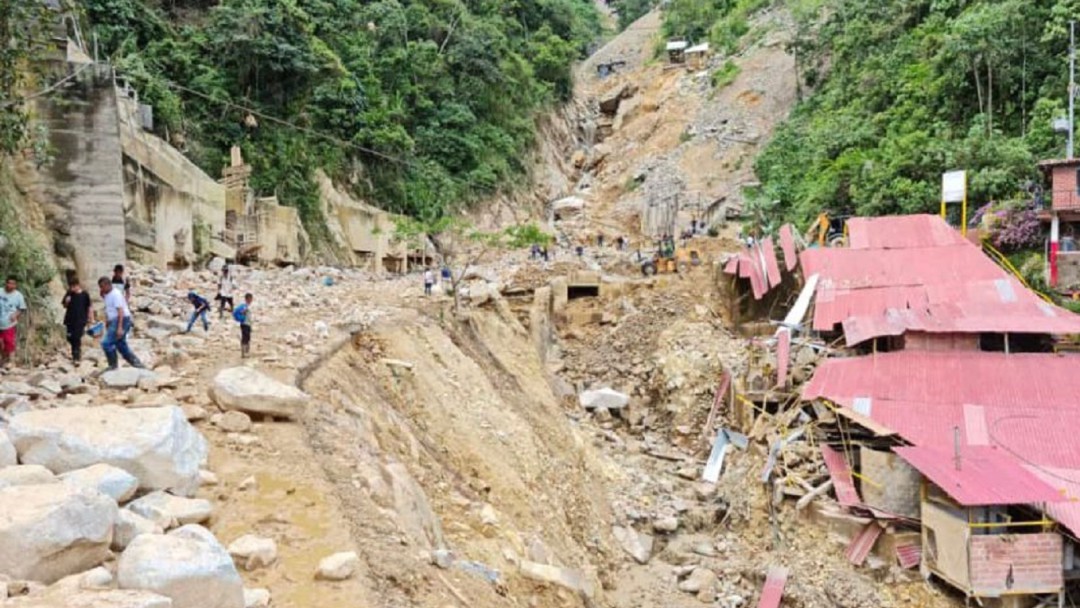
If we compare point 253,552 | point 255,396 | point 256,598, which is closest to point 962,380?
point 255,396

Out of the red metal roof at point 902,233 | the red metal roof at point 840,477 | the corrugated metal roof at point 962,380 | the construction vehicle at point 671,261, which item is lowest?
→ the red metal roof at point 840,477

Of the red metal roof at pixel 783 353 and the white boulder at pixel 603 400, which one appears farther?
the white boulder at pixel 603 400

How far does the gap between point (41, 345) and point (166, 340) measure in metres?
1.54

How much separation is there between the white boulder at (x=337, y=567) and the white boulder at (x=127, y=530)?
1.13 metres

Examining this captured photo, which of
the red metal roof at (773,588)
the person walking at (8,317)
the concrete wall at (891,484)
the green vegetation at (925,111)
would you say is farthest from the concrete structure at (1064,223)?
the person walking at (8,317)

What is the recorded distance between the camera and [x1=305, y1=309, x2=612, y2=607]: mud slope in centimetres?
670

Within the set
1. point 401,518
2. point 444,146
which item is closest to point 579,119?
point 444,146

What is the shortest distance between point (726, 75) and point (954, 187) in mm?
28501

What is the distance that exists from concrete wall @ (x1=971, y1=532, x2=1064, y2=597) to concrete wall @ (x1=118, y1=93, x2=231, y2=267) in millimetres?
18966

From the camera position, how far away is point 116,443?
5664 millimetres

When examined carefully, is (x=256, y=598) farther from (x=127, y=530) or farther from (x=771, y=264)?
(x=771, y=264)

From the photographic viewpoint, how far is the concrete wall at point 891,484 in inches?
507

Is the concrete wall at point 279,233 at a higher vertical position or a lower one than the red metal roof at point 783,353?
higher

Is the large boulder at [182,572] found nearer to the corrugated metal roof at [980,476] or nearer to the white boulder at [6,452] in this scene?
the white boulder at [6,452]
